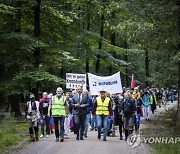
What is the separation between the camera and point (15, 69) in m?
22.4

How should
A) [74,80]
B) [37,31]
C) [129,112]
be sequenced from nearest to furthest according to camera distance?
[129,112], [74,80], [37,31]

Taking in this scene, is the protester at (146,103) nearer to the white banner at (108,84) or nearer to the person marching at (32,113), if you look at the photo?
the white banner at (108,84)

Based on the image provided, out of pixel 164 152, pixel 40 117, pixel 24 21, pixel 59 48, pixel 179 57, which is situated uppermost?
pixel 24 21

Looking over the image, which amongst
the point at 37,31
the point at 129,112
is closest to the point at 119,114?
the point at 129,112

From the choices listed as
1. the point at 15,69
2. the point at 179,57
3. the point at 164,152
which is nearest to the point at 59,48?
the point at 15,69

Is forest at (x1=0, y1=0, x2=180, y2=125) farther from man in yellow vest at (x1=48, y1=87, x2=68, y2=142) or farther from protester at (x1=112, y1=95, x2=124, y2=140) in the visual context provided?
man in yellow vest at (x1=48, y1=87, x2=68, y2=142)

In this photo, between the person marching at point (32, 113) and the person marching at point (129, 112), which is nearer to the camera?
the person marching at point (129, 112)

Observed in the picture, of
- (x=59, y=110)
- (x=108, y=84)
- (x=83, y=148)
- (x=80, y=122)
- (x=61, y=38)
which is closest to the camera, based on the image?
(x=83, y=148)

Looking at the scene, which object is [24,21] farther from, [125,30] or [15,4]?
[125,30]

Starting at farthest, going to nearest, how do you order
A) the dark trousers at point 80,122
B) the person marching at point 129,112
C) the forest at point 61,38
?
1. the forest at point 61,38
2. the dark trousers at point 80,122
3. the person marching at point 129,112

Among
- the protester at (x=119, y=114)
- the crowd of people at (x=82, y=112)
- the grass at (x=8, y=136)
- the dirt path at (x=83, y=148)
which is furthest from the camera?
the protester at (x=119, y=114)

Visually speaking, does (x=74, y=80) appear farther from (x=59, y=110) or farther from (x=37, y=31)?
(x=59, y=110)

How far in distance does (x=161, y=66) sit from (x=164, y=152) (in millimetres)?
10087

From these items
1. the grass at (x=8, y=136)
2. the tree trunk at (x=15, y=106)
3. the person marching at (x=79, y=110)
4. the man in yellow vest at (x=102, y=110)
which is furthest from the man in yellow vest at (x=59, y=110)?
the tree trunk at (x=15, y=106)
